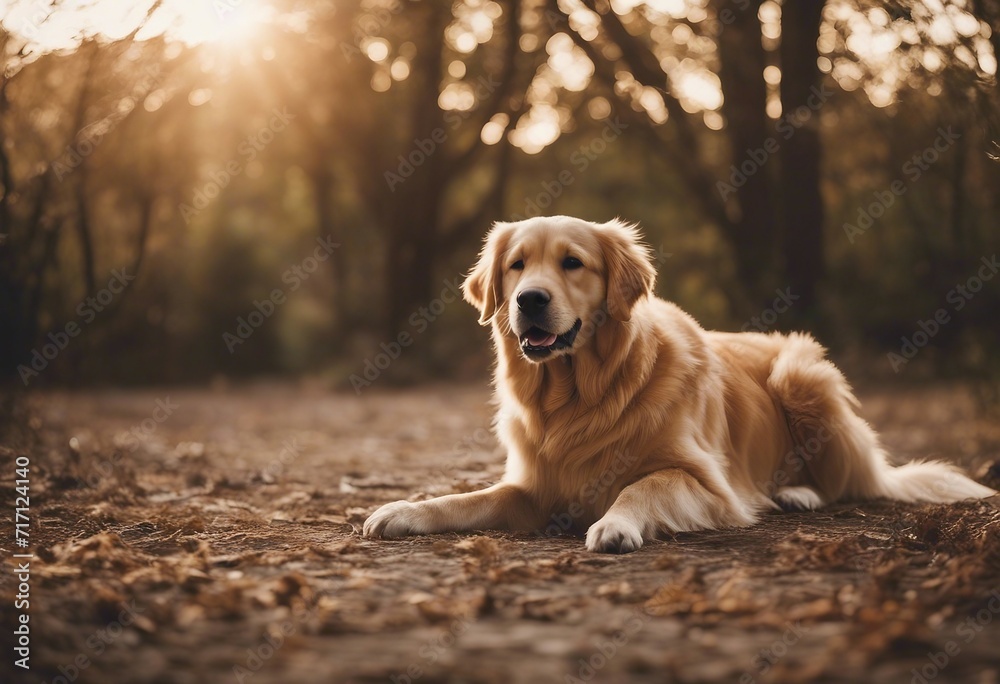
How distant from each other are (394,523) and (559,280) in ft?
4.41

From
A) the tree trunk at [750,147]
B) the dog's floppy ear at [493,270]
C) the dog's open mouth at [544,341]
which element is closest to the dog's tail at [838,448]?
the dog's open mouth at [544,341]

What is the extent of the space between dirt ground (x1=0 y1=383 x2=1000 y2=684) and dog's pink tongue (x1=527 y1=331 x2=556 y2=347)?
884 mm

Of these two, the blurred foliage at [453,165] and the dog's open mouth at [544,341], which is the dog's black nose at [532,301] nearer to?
the dog's open mouth at [544,341]

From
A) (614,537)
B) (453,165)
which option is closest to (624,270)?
(614,537)

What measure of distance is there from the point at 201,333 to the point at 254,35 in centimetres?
831

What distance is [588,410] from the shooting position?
415 centimetres

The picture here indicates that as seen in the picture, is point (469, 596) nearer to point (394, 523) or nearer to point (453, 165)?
point (394, 523)

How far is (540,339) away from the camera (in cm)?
407

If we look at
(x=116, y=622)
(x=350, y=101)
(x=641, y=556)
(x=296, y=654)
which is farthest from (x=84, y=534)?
(x=350, y=101)

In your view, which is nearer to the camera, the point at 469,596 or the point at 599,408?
the point at 469,596

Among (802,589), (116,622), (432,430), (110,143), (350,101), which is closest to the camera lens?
(116,622)

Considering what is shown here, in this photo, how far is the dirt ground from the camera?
7.14 ft

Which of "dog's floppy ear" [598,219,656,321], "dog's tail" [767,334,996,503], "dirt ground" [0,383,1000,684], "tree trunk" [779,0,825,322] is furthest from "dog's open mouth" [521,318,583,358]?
"tree trunk" [779,0,825,322]

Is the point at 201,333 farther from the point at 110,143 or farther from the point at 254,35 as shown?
the point at 110,143
